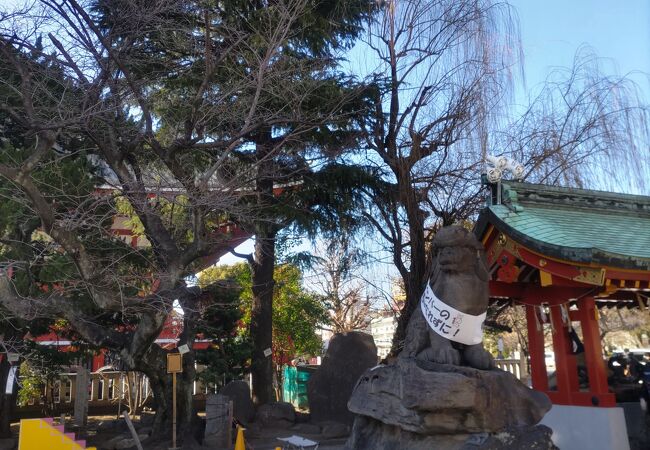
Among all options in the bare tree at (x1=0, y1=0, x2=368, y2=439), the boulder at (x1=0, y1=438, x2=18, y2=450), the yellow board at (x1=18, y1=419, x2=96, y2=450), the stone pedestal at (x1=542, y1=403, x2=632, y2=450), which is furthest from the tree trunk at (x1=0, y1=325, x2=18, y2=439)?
the stone pedestal at (x1=542, y1=403, x2=632, y2=450)

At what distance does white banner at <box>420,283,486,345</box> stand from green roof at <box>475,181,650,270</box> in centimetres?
139

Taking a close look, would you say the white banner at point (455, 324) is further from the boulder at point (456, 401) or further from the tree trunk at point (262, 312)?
the tree trunk at point (262, 312)

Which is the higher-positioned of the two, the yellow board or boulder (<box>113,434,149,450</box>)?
the yellow board

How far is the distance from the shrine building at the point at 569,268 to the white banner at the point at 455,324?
139 centimetres

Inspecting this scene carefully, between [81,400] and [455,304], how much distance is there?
36.9ft

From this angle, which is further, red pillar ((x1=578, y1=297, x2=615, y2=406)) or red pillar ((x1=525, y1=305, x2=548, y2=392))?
red pillar ((x1=525, y1=305, x2=548, y2=392))

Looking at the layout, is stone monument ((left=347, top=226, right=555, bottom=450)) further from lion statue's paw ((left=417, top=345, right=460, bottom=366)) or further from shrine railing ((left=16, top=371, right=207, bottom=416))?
shrine railing ((left=16, top=371, right=207, bottom=416))

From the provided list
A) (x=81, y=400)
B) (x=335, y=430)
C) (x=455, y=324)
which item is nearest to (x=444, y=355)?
(x=455, y=324)

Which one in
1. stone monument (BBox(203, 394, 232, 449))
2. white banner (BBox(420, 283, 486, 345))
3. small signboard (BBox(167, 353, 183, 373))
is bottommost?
stone monument (BBox(203, 394, 232, 449))

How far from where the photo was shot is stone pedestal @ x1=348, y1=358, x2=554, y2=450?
4.98 meters

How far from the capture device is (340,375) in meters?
12.5

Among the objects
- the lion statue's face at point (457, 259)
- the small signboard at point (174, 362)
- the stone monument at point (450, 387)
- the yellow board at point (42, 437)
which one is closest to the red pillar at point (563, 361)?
the stone monument at point (450, 387)

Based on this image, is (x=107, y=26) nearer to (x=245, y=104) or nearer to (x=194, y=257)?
(x=245, y=104)

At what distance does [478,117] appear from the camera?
435 inches
